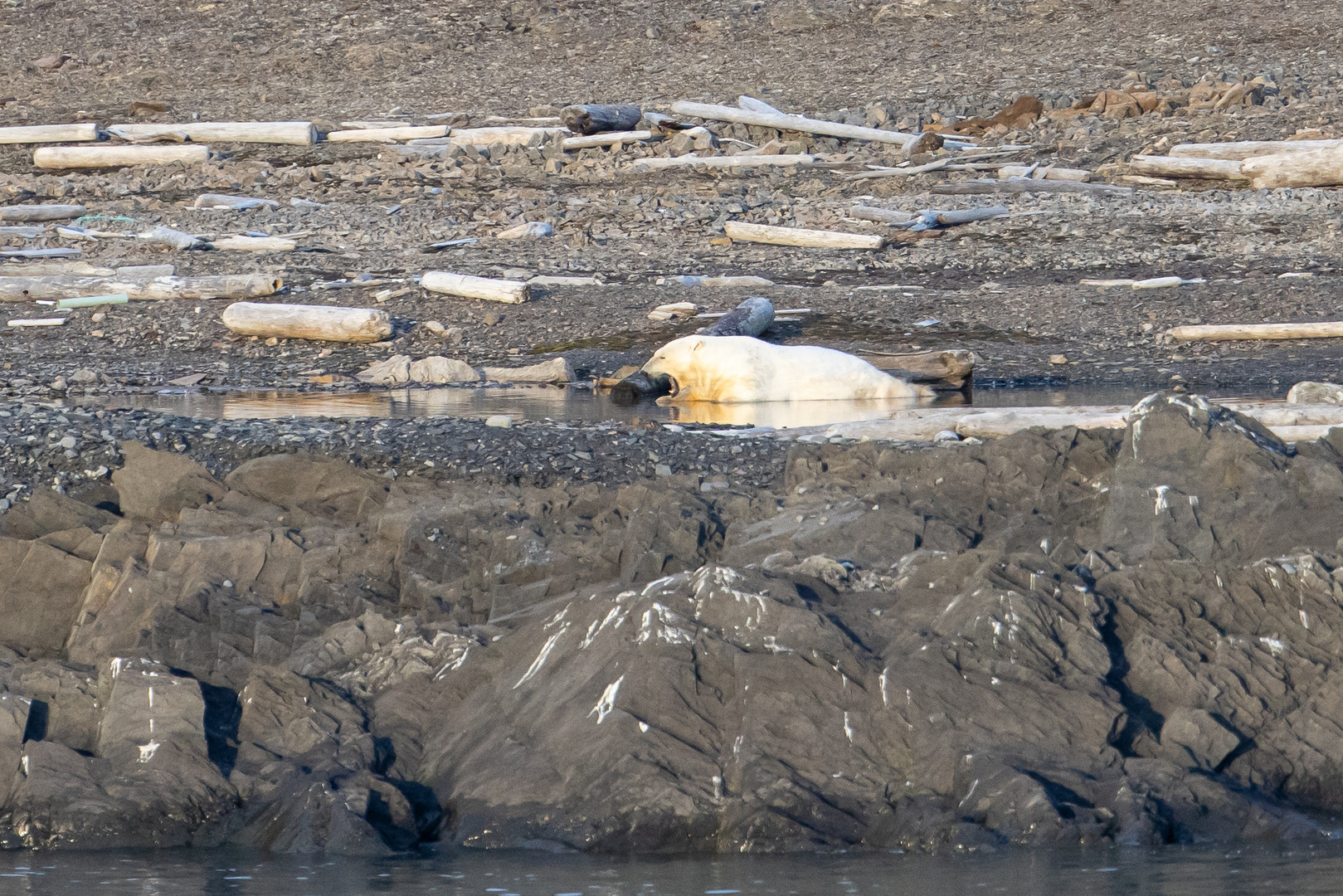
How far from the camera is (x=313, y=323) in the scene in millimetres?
13695

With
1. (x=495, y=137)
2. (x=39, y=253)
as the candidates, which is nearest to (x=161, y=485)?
(x=39, y=253)

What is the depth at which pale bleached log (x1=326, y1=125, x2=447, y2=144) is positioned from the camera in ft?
73.3

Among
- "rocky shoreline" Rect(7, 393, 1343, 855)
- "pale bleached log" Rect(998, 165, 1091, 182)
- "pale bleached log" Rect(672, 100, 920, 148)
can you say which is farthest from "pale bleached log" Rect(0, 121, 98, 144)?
"rocky shoreline" Rect(7, 393, 1343, 855)

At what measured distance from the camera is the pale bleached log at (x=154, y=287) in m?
15.1

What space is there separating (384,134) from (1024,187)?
945cm

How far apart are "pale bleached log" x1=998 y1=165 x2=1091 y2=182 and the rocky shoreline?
44.4 feet

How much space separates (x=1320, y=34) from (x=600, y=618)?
23.8 metres

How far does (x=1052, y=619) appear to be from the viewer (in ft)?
16.1

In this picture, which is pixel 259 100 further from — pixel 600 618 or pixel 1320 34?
pixel 600 618

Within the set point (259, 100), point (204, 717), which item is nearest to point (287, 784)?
point (204, 717)

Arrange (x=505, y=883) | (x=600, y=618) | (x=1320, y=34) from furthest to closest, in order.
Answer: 1. (x=1320, y=34)
2. (x=600, y=618)
3. (x=505, y=883)

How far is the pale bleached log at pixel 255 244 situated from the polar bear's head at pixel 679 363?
7447mm

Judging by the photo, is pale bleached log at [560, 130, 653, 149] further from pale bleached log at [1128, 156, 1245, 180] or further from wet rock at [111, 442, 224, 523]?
wet rock at [111, 442, 224, 523]

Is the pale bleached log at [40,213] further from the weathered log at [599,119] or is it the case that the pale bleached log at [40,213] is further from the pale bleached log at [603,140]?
the weathered log at [599,119]
